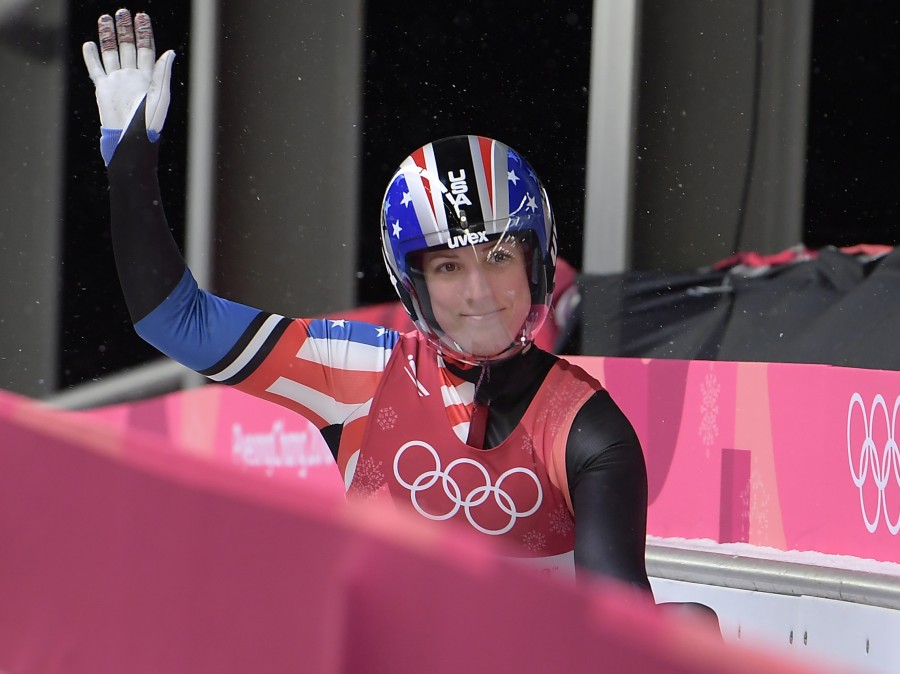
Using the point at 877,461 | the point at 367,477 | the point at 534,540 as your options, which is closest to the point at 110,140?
the point at 367,477

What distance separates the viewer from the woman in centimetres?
213

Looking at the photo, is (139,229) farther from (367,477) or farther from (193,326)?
(367,477)

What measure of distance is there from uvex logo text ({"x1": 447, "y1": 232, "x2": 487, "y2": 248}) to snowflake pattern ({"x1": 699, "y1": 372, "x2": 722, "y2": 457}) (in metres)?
1.75

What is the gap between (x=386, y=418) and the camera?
223cm

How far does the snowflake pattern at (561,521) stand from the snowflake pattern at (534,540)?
27mm

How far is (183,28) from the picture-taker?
6.54 meters

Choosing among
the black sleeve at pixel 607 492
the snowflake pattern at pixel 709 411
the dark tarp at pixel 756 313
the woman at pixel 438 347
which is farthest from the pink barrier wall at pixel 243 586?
the snowflake pattern at pixel 709 411

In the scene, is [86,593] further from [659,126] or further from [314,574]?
[659,126]

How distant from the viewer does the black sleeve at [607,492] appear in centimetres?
189

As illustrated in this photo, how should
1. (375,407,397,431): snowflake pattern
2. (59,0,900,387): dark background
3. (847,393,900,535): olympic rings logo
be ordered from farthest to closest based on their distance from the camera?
(59,0,900,387): dark background < (847,393,900,535): olympic rings logo < (375,407,397,431): snowflake pattern

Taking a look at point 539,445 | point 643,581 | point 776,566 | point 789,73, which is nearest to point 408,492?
point 539,445

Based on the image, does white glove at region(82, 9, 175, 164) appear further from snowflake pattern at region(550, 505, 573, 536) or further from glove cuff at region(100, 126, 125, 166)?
snowflake pattern at region(550, 505, 573, 536)

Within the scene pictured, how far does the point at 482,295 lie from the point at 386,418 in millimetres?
305

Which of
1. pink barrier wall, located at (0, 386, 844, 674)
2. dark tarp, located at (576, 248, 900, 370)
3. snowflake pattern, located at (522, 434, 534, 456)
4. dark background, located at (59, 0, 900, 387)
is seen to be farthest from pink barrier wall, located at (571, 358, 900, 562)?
dark background, located at (59, 0, 900, 387)
